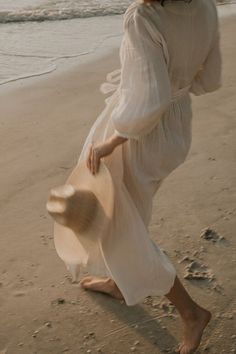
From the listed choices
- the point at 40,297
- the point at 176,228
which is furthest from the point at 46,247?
the point at 176,228

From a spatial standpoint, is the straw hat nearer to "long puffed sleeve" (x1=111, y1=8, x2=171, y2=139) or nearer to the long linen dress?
the long linen dress

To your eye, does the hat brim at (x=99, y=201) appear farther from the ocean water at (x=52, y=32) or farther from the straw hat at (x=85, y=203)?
the ocean water at (x=52, y=32)

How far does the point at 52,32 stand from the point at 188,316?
8489mm

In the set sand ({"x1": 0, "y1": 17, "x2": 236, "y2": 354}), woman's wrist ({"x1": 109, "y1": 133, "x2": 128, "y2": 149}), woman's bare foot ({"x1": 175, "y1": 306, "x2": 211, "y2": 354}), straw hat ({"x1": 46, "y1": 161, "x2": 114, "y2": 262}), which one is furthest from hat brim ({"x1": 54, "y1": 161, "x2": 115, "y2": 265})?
woman's bare foot ({"x1": 175, "y1": 306, "x2": 211, "y2": 354})

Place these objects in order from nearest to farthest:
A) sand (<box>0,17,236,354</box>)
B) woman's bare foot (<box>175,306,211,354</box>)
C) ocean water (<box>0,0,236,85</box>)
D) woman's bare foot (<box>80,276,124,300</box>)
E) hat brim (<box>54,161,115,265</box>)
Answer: hat brim (<box>54,161,115,265</box>), woman's bare foot (<box>175,306,211,354</box>), sand (<box>0,17,236,354</box>), woman's bare foot (<box>80,276,124,300</box>), ocean water (<box>0,0,236,85</box>)

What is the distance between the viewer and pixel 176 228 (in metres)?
3.86

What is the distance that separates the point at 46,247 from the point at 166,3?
1.81m

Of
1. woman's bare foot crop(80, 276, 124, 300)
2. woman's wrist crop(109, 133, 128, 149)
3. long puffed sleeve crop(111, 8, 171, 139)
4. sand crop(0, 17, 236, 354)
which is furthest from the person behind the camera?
woman's bare foot crop(80, 276, 124, 300)

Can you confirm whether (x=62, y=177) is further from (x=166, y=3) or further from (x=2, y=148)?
(x=166, y=3)

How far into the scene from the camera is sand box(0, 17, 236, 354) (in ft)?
9.89

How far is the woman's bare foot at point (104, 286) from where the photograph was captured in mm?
3273

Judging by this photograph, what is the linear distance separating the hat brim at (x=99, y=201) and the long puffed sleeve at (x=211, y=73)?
0.56m

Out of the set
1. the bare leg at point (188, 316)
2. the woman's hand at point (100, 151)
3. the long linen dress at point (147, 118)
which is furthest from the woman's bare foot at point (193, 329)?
the woman's hand at point (100, 151)

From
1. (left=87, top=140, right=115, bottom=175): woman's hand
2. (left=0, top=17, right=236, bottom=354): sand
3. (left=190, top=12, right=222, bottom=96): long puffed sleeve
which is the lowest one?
(left=0, top=17, right=236, bottom=354): sand
